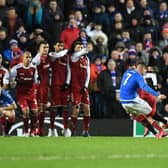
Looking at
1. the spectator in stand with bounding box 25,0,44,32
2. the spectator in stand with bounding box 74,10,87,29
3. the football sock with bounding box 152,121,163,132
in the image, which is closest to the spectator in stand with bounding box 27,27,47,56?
the spectator in stand with bounding box 25,0,44,32

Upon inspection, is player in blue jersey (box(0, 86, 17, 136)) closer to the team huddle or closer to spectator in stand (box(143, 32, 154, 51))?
the team huddle

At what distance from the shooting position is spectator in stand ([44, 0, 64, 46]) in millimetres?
20672

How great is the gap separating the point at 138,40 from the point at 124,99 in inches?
243

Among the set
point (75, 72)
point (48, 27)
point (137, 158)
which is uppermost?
point (48, 27)

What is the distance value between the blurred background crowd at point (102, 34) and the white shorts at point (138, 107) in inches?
116

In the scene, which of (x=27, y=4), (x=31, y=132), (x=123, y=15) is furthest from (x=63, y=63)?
(x=123, y=15)

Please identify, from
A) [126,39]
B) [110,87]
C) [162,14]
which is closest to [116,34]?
[126,39]

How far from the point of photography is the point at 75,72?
17.0 m

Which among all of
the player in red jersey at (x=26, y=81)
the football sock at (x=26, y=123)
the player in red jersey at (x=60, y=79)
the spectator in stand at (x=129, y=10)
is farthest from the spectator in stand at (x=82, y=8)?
the football sock at (x=26, y=123)

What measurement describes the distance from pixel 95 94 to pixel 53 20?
2675 millimetres

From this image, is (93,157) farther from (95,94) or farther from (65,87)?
(95,94)

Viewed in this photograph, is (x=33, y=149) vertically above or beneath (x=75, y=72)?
beneath

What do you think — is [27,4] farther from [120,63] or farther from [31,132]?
[31,132]

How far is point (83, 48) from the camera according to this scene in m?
18.0
